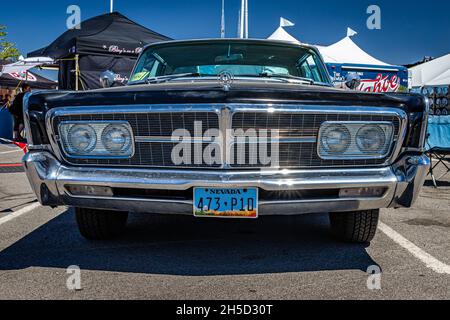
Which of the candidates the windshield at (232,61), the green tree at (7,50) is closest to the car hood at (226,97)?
the windshield at (232,61)

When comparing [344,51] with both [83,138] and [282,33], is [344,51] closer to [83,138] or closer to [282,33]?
[282,33]

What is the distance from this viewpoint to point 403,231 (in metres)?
4.16

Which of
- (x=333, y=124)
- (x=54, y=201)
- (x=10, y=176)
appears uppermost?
(x=333, y=124)

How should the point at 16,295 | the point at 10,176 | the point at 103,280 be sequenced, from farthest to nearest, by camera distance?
the point at 10,176
the point at 103,280
the point at 16,295

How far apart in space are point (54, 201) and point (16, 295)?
25.3 inches

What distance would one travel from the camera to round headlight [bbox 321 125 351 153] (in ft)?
9.64

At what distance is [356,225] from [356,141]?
0.78 m

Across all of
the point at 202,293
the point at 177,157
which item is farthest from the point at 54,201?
the point at 202,293

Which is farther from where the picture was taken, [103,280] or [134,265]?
[134,265]

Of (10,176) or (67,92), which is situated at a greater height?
(67,92)

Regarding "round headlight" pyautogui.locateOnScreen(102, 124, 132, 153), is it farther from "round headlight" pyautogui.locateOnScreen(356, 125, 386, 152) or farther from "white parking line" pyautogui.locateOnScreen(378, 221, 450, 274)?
"white parking line" pyautogui.locateOnScreen(378, 221, 450, 274)

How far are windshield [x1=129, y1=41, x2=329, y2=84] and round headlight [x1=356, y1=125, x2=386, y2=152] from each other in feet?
3.99
